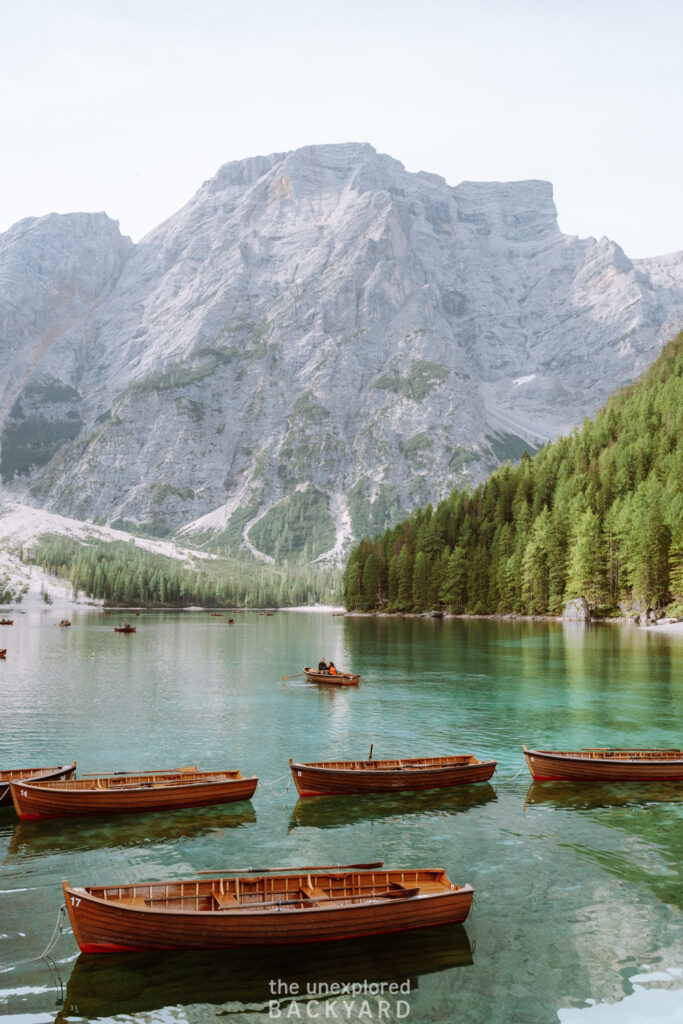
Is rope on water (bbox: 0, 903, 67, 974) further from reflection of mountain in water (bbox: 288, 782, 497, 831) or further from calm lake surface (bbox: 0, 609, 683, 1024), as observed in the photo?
reflection of mountain in water (bbox: 288, 782, 497, 831)

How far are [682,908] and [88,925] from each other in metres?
20.2

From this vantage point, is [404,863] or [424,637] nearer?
[404,863]

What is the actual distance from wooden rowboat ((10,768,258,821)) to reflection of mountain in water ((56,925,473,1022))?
1371 cm

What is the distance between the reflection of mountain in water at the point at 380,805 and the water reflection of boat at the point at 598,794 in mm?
2757

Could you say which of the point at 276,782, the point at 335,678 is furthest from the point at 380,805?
the point at 335,678

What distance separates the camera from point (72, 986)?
69.2 feet

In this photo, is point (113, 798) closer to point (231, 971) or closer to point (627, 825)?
point (231, 971)

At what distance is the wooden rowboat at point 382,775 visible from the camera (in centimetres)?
3903

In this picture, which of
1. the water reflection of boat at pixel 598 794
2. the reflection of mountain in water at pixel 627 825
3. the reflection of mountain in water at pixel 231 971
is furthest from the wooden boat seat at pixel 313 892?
the water reflection of boat at pixel 598 794

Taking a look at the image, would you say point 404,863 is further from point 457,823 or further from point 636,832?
point 636,832

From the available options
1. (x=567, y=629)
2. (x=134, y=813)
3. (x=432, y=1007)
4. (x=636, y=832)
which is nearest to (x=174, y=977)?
(x=432, y=1007)

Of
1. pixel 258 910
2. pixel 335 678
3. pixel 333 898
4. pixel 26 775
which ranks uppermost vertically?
pixel 333 898

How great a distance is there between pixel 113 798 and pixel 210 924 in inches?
619

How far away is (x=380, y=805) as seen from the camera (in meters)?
38.6
